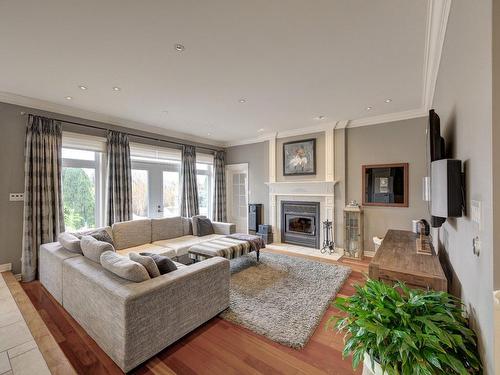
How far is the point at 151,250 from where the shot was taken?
3.62 meters

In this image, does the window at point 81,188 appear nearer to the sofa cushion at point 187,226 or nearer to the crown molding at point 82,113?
the crown molding at point 82,113

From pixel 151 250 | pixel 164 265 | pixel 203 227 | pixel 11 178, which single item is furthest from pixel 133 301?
pixel 11 178

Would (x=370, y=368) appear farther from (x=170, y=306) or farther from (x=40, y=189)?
(x=40, y=189)

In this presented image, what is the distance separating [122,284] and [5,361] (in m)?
1.10

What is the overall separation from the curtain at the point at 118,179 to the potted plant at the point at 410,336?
434cm

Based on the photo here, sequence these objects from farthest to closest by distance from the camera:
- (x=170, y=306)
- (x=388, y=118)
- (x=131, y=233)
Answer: (x=388, y=118) < (x=131, y=233) < (x=170, y=306)

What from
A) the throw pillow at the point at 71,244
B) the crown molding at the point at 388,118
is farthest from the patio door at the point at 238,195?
the throw pillow at the point at 71,244

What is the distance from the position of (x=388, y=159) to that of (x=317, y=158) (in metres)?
1.37

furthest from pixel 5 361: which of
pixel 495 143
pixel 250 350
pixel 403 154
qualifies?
pixel 403 154

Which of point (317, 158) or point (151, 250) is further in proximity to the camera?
point (317, 158)

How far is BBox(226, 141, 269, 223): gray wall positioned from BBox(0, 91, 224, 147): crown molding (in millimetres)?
1530

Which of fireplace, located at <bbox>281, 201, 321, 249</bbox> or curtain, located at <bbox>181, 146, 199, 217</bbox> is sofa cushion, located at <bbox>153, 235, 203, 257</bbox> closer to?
curtain, located at <bbox>181, 146, 199, 217</bbox>

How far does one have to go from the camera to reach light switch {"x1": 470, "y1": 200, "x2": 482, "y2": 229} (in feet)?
3.22

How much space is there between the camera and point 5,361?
1.82 metres
